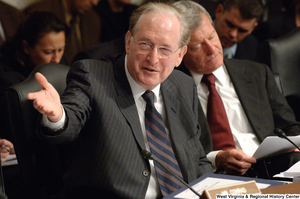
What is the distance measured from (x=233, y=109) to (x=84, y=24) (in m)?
2.19

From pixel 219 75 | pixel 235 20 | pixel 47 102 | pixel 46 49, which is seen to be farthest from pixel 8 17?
pixel 47 102

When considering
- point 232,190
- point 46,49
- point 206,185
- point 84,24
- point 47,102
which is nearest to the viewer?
point 232,190

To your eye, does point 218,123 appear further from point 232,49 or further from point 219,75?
point 232,49

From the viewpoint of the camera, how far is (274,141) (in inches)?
60.1

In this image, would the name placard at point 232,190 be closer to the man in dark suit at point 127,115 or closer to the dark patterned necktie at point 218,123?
the man in dark suit at point 127,115

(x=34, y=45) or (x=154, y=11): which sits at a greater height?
(x=154, y=11)

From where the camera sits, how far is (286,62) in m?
2.63

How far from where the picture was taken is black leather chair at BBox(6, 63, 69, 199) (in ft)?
4.53

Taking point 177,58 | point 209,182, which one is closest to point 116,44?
point 177,58

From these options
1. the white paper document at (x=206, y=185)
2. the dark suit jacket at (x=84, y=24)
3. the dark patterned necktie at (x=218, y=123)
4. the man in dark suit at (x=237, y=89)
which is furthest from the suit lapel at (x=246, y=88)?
the dark suit jacket at (x=84, y=24)

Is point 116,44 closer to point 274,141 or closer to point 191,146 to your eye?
point 191,146

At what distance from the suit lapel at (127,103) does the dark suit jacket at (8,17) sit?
6.60ft

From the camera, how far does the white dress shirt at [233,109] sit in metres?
1.93

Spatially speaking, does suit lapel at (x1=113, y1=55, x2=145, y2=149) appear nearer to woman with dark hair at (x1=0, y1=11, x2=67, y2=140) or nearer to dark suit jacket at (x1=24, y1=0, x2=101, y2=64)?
woman with dark hair at (x1=0, y1=11, x2=67, y2=140)
